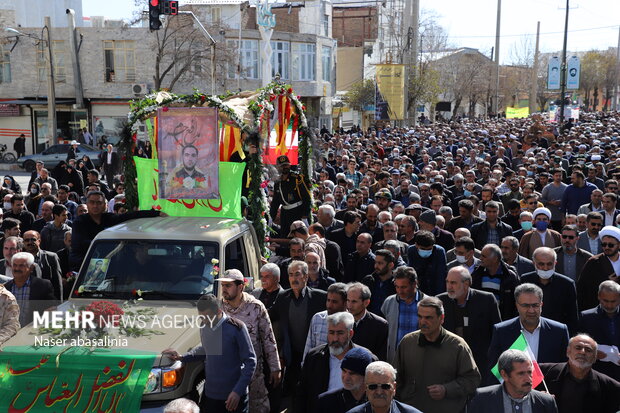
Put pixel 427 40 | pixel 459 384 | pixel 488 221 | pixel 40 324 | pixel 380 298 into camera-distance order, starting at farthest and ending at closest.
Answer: pixel 427 40 < pixel 488 221 < pixel 380 298 < pixel 40 324 < pixel 459 384

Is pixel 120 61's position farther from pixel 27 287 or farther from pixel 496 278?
pixel 496 278

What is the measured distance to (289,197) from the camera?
1199 centimetres

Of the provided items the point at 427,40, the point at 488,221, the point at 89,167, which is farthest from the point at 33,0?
the point at 488,221

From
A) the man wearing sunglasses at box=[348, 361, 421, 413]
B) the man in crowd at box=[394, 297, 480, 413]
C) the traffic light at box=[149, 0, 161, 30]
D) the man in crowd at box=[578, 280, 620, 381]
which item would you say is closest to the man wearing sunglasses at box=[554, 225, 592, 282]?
the man in crowd at box=[578, 280, 620, 381]

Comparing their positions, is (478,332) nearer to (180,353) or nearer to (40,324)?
(180,353)

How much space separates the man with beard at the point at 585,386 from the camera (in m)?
5.40

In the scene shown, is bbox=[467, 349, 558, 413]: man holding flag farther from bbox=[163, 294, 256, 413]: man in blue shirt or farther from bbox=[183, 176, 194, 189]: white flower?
bbox=[183, 176, 194, 189]: white flower

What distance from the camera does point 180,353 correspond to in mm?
5883

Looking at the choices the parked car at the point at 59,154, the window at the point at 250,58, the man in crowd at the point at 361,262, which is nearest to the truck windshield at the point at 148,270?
the man in crowd at the point at 361,262

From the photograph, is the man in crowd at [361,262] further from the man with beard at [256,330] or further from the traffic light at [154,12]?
the traffic light at [154,12]

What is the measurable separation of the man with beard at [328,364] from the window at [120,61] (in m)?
39.3

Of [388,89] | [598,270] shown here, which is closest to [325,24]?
[388,89]

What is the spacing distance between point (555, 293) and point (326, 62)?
4672 cm

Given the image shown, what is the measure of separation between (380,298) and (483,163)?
1044 centimetres
